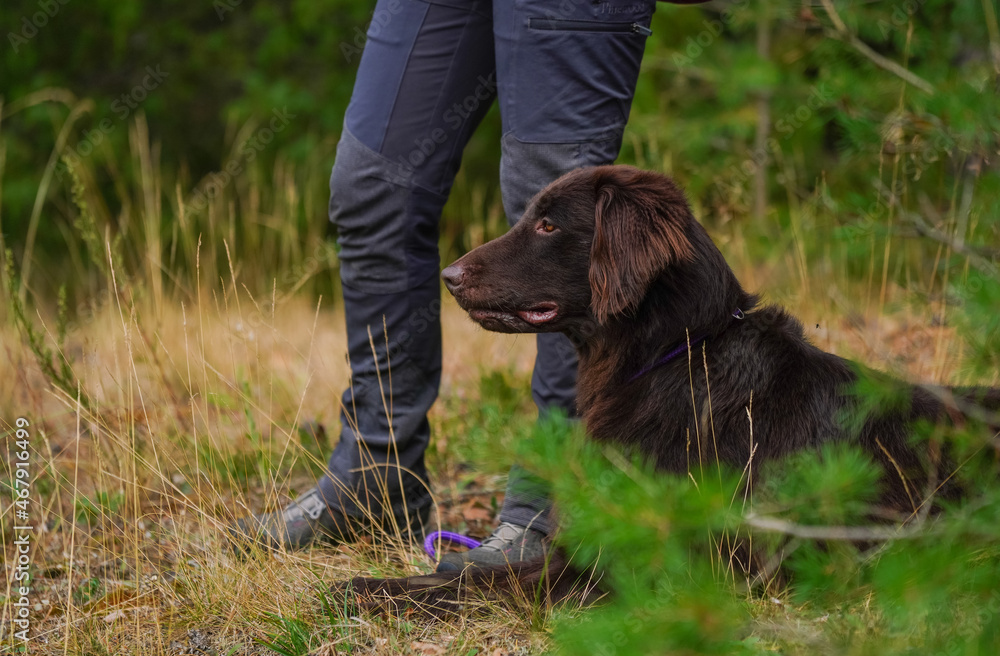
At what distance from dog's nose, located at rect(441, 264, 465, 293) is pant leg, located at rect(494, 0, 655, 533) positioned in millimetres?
277

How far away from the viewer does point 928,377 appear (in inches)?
125

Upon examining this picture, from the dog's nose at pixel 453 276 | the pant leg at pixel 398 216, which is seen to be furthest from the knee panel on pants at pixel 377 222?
the dog's nose at pixel 453 276

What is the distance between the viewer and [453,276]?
2432 mm

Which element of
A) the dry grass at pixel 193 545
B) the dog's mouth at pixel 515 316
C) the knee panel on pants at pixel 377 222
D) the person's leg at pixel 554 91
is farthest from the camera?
the knee panel on pants at pixel 377 222

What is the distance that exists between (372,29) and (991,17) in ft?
6.64

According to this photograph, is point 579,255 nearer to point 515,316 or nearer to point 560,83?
point 515,316

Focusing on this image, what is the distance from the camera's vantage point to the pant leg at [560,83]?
2.22m

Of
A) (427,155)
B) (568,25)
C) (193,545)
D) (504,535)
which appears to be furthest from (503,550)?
(568,25)

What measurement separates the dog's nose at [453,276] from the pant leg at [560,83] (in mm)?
277

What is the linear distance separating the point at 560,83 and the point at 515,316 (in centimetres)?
65

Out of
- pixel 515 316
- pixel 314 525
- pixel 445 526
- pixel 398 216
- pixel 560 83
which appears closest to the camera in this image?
pixel 560 83

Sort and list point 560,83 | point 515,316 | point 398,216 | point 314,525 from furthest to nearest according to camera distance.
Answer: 1. point 314,525
2. point 398,216
3. point 515,316
4. point 560,83

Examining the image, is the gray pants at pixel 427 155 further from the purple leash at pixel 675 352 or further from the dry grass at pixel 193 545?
the purple leash at pixel 675 352

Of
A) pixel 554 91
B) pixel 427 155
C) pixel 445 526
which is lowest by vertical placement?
pixel 445 526
